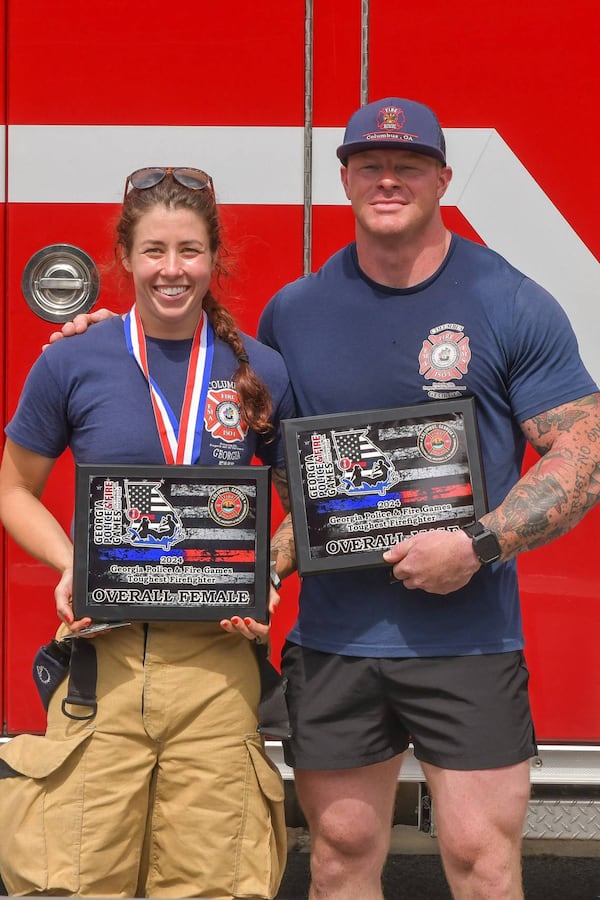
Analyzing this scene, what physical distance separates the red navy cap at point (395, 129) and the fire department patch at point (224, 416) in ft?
1.97

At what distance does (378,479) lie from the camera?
2320mm

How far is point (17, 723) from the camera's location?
10.3ft

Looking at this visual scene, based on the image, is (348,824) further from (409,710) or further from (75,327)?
(75,327)

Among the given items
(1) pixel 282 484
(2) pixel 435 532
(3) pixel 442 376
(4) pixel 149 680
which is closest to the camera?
(4) pixel 149 680

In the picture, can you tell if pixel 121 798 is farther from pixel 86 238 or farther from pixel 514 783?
pixel 86 238

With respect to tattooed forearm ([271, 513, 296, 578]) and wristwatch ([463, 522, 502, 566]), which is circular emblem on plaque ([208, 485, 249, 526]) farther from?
wristwatch ([463, 522, 502, 566])

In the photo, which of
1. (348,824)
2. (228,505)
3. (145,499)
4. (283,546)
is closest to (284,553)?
(283,546)

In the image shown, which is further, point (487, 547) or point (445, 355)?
point (445, 355)

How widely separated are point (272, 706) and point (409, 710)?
0.34m

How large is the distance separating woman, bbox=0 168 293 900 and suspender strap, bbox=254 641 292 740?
0.07 feet

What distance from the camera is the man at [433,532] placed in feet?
7.79

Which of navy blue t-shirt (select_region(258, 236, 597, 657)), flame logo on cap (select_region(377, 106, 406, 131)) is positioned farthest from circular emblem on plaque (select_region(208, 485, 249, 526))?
flame logo on cap (select_region(377, 106, 406, 131))

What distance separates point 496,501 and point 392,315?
0.45m

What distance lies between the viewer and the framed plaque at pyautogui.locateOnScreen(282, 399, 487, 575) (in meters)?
2.31
